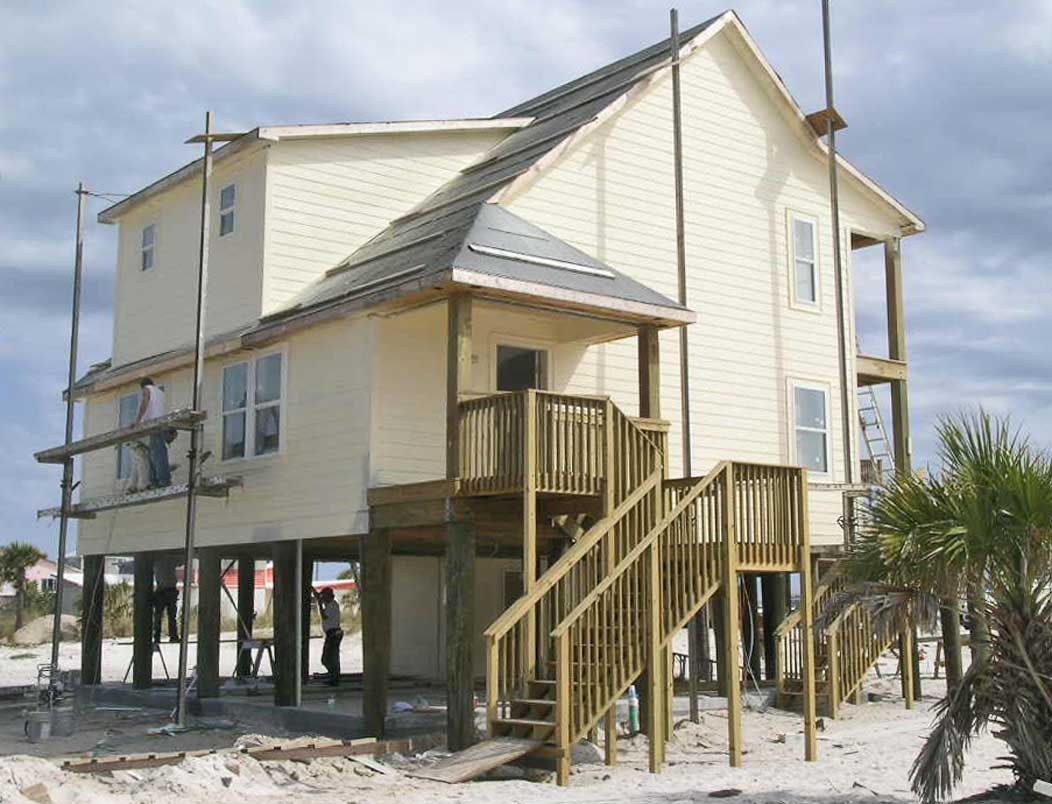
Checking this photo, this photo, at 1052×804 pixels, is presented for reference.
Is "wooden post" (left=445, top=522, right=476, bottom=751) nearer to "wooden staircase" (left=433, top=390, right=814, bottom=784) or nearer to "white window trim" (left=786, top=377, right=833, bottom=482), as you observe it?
"wooden staircase" (left=433, top=390, right=814, bottom=784)

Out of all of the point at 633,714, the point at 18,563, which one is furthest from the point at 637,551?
the point at 18,563

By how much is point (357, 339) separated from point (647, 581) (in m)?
5.84

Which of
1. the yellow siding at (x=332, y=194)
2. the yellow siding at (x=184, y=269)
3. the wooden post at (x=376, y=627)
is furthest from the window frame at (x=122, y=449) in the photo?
the wooden post at (x=376, y=627)

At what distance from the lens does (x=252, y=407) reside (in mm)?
20656

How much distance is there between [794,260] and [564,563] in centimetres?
1150

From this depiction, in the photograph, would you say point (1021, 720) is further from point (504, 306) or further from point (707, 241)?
point (707, 241)

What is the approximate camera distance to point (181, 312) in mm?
23344

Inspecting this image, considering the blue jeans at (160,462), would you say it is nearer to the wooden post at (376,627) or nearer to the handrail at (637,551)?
the wooden post at (376,627)

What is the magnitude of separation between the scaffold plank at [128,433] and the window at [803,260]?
1123 cm

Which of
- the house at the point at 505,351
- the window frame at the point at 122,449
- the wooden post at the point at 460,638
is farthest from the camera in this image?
the window frame at the point at 122,449

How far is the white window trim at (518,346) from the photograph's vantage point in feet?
66.0

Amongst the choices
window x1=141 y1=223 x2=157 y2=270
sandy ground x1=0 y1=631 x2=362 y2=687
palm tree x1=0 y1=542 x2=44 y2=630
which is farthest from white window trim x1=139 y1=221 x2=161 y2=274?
palm tree x1=0 y1=542 x2=44 y2=630

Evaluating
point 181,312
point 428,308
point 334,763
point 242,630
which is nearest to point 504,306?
point 428,308

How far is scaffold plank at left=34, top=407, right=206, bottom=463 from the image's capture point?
760 inches
